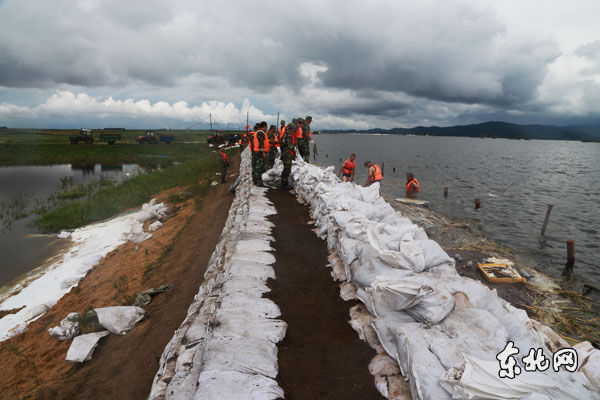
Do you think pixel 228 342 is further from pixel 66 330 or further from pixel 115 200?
pixel 115 200

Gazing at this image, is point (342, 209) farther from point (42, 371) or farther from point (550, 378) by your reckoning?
point (42, 371)

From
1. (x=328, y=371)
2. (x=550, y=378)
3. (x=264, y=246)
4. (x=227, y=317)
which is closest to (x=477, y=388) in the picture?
(x=550, y=378)

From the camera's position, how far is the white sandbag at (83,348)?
381 cm

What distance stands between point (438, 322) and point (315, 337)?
4.06 ft

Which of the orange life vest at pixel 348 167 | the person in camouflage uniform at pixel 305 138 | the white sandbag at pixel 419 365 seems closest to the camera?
the white sandbag at pixel 419 365

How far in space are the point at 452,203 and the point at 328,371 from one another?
15948mm

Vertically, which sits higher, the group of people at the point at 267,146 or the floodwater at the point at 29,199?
the group of people at the point at 267,146

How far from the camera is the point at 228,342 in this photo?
8.08ft

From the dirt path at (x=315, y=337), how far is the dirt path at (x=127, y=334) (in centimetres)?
164

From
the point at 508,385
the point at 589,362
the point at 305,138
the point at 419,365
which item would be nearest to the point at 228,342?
the point at 419,365

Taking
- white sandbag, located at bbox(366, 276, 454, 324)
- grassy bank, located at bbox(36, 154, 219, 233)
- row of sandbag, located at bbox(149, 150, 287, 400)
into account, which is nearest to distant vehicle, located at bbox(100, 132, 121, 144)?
grassy bank, located at bbox(36, 154, 219, 233)

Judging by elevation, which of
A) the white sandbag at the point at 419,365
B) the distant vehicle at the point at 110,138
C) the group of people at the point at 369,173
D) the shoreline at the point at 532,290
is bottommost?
the shoreline at the point at 532,290

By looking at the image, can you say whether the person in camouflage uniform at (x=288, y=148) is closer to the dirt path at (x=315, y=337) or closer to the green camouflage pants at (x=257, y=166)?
the green camouflage pants at (x=257, y=166)

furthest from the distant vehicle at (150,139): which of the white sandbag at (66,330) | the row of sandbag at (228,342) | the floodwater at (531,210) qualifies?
the row of sandbag at (228,342)
